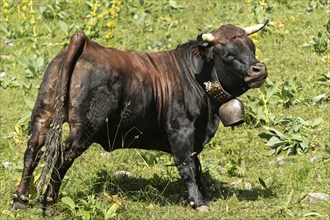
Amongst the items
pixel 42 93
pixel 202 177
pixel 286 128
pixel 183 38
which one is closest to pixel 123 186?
pixel 202 177

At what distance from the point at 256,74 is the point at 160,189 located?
1789 millimetres

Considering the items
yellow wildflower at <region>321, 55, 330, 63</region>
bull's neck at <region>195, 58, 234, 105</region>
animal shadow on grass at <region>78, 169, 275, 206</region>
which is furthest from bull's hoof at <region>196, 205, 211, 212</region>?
yellow wildflower at <region>321, 55, 330, 63</region>

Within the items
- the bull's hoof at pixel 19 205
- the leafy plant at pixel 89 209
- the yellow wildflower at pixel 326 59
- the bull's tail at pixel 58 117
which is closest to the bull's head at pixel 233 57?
the bull's tail at pixel 58 117

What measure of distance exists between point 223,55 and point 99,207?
2306mm

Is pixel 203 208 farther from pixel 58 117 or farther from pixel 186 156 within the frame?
pixel 58 117

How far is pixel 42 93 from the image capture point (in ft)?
29.2

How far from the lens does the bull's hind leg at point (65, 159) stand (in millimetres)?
8766

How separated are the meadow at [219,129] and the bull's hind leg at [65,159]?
0.41 ft

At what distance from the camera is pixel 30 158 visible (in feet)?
29.6

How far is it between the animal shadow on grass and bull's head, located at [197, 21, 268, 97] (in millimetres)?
1214

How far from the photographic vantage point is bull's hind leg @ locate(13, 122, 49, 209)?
8.98 m

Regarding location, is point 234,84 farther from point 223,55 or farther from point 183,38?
point 183,38

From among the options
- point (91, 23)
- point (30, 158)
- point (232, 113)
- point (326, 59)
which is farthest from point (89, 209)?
point (91, 23)

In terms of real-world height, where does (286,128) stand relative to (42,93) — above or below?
below
